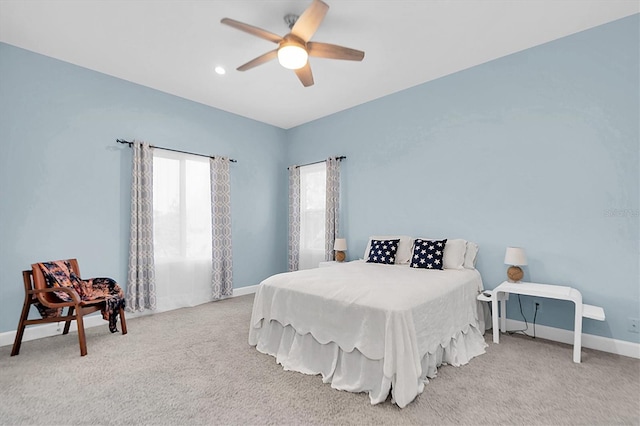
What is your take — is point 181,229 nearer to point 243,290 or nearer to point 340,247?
point 243,290

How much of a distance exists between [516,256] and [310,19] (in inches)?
112

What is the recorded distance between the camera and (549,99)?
3162mm

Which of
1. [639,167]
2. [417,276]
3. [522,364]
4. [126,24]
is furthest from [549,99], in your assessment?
[126,24]

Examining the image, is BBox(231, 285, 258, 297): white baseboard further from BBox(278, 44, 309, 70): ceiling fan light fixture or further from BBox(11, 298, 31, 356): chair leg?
BBox(278, 44, 309, 70): ceiling fan light fixture

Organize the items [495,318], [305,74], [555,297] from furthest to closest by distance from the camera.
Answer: [495,318], [305,74], [555,297]

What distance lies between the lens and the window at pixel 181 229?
4.26 metres

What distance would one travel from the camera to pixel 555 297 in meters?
2.63

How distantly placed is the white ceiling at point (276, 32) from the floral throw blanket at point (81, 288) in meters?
2.24

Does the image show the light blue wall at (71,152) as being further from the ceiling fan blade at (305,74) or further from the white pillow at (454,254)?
the white pillow at (454,254)

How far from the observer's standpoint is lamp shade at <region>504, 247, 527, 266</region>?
304cm

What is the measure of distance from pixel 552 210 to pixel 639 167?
72 cm

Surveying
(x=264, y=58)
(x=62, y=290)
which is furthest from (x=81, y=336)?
(x=264, y=58)

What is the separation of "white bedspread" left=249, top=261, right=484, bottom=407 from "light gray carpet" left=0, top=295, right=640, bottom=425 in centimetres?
25

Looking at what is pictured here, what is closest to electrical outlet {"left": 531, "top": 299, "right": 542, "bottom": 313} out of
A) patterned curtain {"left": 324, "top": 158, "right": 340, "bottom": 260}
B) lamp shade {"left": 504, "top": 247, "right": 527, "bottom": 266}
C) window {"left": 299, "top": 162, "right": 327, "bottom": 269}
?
lamp shade {"left": 504, "top": 247, "right": 527, "bottom": 266}
